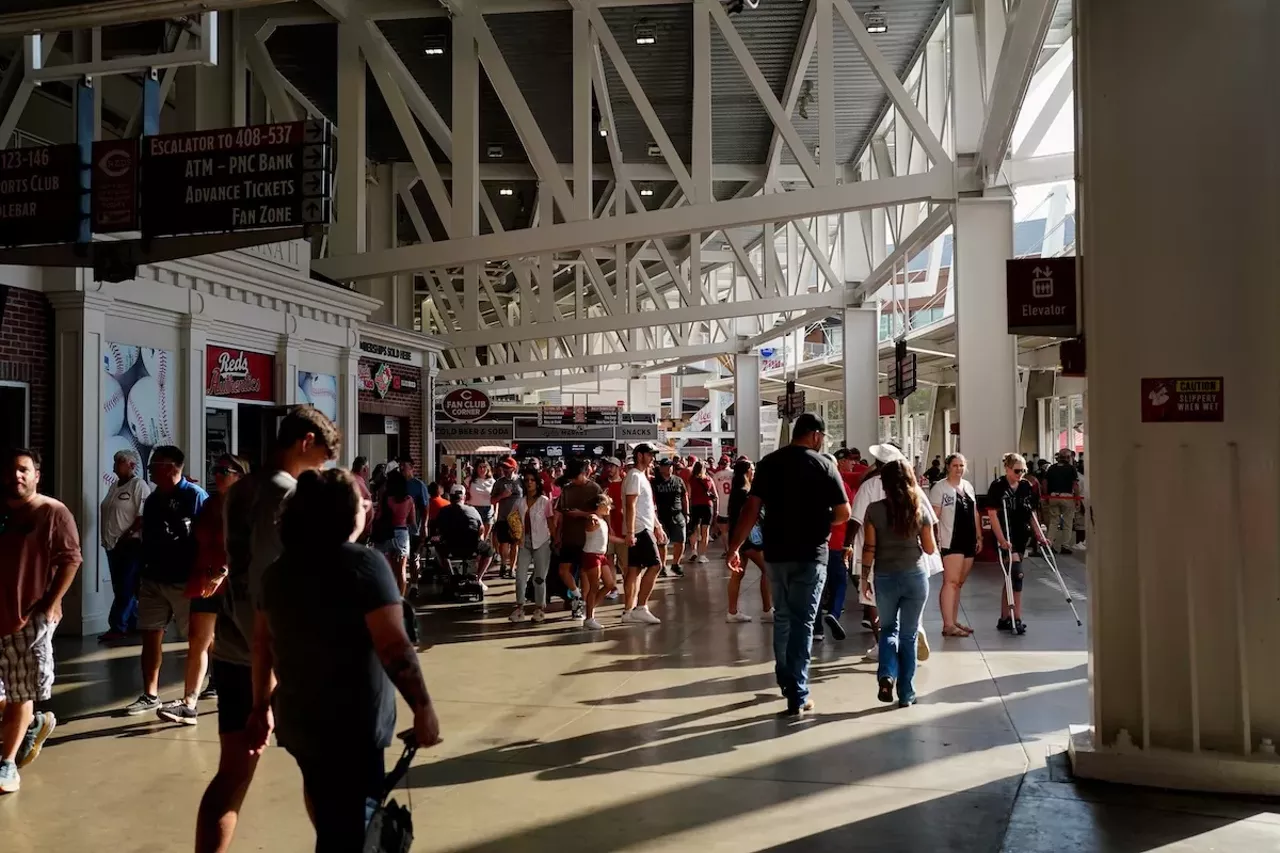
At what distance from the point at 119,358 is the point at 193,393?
1170 mm

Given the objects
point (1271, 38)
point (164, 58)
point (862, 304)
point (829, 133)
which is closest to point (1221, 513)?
point (1271, 38)

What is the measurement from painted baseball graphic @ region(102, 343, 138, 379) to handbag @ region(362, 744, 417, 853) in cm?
889

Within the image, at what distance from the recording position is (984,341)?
1310 cm

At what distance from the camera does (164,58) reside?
295 inches

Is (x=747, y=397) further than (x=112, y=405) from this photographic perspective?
Yes

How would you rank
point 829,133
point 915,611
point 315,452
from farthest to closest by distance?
point 829,133 < point 915,611 < point 315,452

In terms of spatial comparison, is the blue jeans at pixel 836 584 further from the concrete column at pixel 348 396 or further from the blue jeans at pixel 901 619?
the concrete column at pixel 348 396

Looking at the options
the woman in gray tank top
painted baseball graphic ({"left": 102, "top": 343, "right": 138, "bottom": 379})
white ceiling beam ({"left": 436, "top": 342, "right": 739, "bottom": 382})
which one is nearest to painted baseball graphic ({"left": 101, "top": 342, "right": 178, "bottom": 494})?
painted baseball graphic ({"left": 102, "top": 343, "right": 138, "bottom": 379})

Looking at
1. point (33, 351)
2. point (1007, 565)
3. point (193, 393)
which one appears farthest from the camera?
point (193, 393)

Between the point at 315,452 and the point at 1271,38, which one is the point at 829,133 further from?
the point at 315,452

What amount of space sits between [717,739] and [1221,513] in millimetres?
2953

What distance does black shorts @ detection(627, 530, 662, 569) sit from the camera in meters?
11.0

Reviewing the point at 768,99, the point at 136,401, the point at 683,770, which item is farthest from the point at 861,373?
the point at 683,770

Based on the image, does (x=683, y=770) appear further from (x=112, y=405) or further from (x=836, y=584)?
(x=112, y=405)
